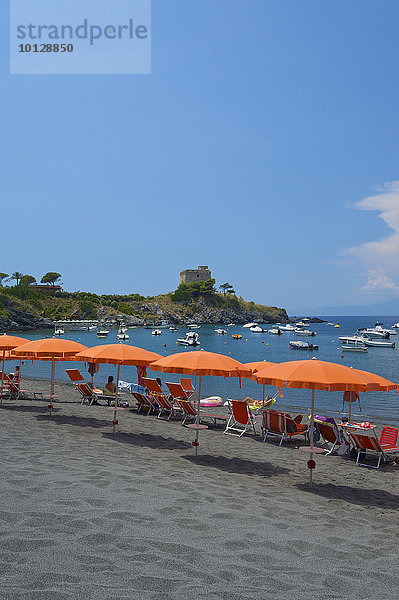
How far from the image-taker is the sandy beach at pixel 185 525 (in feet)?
13.0

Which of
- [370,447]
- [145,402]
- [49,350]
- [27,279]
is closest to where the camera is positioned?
[370,447]

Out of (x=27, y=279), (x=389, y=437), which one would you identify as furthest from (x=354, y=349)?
(x=27, y=279)

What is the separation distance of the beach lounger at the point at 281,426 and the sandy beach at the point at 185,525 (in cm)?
184

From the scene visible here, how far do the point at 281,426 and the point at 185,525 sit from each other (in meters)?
7.26

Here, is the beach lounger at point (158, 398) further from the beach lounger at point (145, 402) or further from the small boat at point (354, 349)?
the small boat at point (354, 349)

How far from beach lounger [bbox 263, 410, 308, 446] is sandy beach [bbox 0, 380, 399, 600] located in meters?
1.84

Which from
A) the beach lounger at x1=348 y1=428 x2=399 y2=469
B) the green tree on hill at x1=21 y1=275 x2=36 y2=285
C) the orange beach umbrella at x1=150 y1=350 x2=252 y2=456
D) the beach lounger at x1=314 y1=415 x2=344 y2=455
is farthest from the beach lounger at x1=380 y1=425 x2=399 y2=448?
the green tree on hill at x1=21 y1=275 x2=36 y2=285

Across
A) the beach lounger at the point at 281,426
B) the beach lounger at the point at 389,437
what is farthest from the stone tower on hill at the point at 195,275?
the beach lounger at the point at 389,437

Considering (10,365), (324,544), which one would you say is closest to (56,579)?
(324,544)

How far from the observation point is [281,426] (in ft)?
40.0

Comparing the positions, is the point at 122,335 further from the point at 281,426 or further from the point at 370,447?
the point at 370,447

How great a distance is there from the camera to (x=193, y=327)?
14425 centimetres

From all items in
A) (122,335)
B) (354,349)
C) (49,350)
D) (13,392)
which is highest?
(49,350)

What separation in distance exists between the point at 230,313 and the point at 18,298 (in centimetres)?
8091
